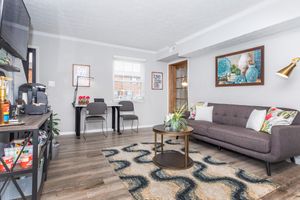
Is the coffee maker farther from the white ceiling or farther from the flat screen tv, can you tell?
the white ceiling

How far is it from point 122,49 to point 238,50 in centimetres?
295

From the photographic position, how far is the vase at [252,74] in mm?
2981

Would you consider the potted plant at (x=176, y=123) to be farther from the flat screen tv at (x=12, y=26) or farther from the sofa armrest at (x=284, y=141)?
the flat screen tv at (x=12, y=26)

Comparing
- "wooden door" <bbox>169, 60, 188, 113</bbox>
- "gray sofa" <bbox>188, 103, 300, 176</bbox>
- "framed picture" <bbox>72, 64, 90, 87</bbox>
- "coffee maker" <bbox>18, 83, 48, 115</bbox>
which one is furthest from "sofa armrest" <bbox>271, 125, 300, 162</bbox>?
"framed picture" <bbox>72, 64, 90, 87</bbox>

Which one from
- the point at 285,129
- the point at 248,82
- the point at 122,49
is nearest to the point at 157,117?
the point at 122,49

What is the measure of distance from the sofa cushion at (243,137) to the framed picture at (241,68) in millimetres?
1106

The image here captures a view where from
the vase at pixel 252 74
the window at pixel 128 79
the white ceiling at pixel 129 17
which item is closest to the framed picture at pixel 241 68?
the vase at pixel 252 74

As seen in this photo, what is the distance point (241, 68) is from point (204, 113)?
112cm

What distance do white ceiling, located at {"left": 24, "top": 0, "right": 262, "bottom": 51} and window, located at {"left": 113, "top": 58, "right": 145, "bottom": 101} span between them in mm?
948

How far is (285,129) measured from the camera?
78.9 inches

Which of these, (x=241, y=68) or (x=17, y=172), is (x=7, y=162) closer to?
(x=17, y=172)

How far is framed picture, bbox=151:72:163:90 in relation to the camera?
5248 millimetres

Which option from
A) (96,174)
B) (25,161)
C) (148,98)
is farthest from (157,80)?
(25,161)

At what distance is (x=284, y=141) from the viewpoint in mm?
1993
